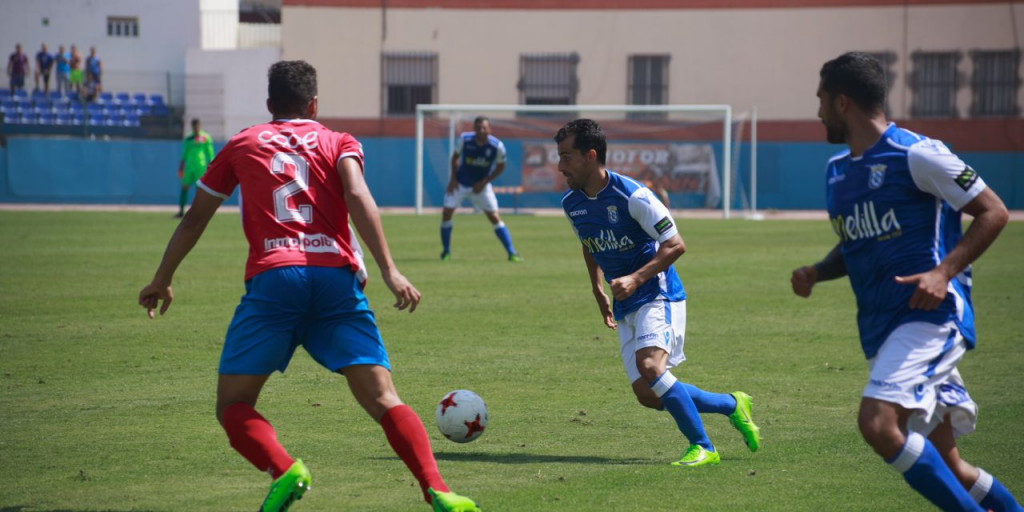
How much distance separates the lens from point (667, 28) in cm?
3972

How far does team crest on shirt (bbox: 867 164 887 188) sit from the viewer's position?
4.47 meters

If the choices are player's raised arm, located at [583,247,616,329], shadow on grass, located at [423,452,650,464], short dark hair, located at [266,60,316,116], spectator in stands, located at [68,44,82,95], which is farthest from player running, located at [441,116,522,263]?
spectator in stands, located at [68,44,82,95]

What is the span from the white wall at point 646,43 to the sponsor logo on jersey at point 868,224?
117 ft

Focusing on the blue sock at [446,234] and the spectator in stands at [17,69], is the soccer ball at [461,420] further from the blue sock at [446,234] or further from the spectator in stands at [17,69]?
the spectator in stands at [17,69]

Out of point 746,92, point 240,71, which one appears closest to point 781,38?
point 746,92

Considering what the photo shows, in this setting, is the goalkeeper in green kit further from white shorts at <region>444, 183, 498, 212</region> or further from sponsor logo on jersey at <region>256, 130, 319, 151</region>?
sponsor logo on jersey at <region>256, 130, 319, 151</region>

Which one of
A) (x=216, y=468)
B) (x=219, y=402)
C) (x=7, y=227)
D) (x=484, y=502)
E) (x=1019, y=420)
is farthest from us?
(x=7, y=227)

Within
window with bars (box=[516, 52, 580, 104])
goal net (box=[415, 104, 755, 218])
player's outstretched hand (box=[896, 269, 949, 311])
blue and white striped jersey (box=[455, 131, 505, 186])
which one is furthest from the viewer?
window with bars (box=[516, 52, 580, 104])

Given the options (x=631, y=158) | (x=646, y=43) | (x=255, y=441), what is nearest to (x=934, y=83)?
(x=646, y=43)

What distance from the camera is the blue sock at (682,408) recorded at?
625 centimetres

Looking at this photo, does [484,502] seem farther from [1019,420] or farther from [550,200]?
[550,200]

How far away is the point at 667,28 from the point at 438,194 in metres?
10.3

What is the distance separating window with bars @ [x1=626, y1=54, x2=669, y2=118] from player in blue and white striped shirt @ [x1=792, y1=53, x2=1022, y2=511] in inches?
1410

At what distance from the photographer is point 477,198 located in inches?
765
